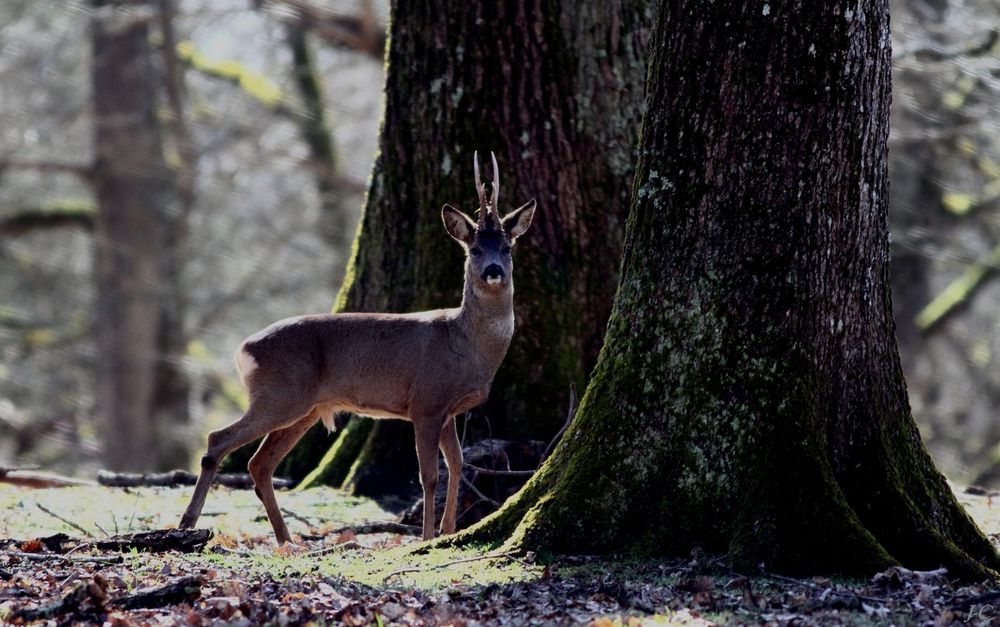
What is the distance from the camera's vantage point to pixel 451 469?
318 inches

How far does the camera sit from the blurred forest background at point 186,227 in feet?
66.5

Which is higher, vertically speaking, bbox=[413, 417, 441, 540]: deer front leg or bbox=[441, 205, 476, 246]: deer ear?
bbox=[441, 205, 476, 246]: deer ear

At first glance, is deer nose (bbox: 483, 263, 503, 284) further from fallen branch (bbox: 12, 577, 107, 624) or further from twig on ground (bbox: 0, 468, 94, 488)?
twig on ground (bbox: 0, 468, 94, 488)

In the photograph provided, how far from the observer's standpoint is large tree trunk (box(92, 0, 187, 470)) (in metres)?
20.8

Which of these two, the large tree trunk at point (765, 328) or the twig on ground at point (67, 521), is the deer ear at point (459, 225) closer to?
the large tree trunk at point (765, 328)

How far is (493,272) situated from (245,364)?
1.63 meters

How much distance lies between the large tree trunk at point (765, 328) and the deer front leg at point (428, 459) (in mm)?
1499

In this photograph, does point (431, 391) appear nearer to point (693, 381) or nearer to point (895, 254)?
point (693, 381)

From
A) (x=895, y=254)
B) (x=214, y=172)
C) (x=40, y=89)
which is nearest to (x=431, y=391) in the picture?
(x=895, y=254)

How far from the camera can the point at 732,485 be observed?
6.07m

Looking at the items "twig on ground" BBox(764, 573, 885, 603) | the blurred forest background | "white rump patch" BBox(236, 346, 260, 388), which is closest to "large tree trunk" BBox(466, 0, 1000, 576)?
"twig on ground" BBox(764, 573, 885, 603)

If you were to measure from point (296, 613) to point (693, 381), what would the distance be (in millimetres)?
2158

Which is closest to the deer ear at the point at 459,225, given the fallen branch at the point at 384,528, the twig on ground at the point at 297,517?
the fallen branch at the point at 384,528

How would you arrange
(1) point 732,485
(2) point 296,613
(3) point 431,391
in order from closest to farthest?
(2) point 296,613
(1) point 732,485
(3) point 431,391
